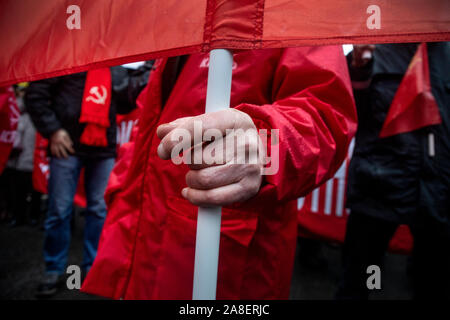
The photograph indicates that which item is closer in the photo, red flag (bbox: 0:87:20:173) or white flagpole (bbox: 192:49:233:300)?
white flagpole (bbox: 192:49:233:300)

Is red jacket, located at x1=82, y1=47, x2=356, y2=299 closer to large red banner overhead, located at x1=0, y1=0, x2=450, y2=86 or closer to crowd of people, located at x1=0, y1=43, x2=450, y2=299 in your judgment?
crowd of people, located at x1=0, y1=43, x2=450, y2=299

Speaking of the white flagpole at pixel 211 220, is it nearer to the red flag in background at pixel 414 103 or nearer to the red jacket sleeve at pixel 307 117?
the red jacket sleeve at pixel 307 117

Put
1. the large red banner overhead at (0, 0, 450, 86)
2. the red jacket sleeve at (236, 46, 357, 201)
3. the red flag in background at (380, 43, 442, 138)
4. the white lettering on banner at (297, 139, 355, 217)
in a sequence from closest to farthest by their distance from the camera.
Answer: the large red banner overhead at (0, 0, 450, 86)
the red jacket sleeve at (236, 46, 357, 201)
the red flag in background at (380, 43, 442, 138)
the white lettering on banner at (297, 139, 355, 217)

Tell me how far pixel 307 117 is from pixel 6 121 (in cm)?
267

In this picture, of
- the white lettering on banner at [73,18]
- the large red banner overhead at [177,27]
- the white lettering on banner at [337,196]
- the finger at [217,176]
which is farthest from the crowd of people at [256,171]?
the white lettering on banner at [337,196]

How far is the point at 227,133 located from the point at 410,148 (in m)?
1.32

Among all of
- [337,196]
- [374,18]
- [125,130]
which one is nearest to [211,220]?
[374,18]

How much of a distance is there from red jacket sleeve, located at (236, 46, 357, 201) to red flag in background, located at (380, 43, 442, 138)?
0.86 m

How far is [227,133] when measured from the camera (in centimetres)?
50

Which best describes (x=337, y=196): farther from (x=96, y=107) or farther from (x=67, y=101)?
(x=67, y=101)

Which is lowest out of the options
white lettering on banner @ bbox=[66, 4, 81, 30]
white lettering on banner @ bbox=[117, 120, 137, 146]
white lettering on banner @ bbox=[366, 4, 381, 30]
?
white lettering on banner @ bbox=[366, 4, 381, 30]

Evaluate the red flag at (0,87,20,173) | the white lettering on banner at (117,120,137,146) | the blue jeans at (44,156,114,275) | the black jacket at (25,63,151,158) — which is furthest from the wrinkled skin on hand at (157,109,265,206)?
the white lettering on banner at (117,120,137,146)

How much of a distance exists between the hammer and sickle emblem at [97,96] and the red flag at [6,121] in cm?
84

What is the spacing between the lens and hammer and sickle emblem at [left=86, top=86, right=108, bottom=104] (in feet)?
6.88
